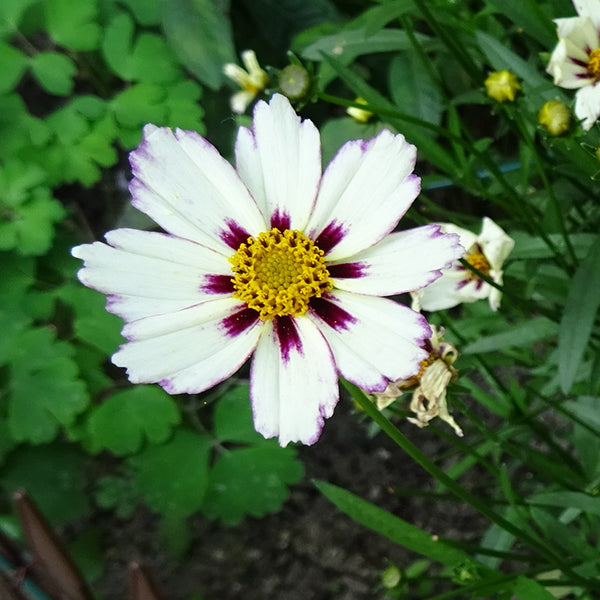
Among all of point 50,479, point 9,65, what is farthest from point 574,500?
point 9,65

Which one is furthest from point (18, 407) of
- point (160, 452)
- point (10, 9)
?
point (10, 9)

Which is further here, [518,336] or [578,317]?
[518,336]

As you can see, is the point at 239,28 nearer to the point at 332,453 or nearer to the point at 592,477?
the point at 332,453

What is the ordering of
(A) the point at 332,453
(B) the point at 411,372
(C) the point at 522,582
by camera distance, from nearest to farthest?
(B) the point at 411,372, (C) the point at 522,582, (A) the point at 332,453

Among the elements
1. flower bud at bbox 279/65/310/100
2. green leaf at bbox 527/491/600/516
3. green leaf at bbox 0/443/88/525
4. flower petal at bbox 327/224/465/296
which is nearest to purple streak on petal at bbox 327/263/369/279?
flower petal at bbox 327/224/465/296

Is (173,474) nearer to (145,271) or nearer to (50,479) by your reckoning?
(50,479)

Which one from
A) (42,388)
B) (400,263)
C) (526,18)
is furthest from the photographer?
(42,388)

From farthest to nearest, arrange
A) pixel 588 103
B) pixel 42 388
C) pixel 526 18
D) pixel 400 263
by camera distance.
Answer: pixel 42 388 → pixel 526 18 → pixel 588 103 → pixel 400 263

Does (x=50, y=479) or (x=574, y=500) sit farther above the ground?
(x=574, y=500)

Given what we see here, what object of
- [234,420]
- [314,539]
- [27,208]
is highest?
[27,208]
